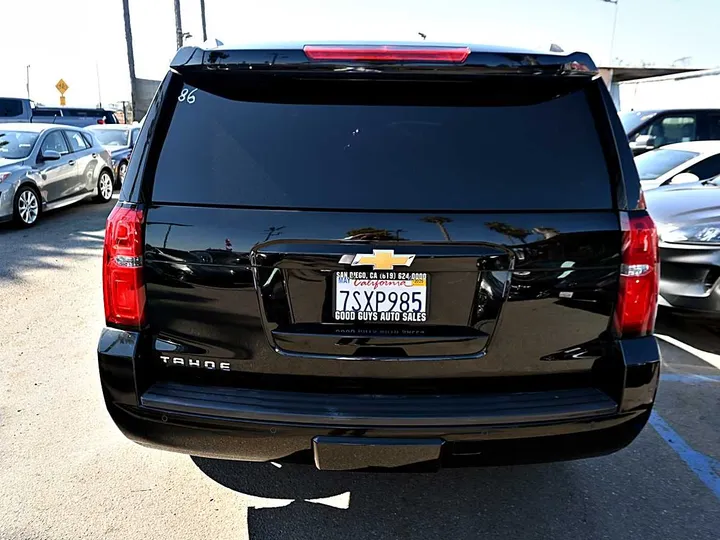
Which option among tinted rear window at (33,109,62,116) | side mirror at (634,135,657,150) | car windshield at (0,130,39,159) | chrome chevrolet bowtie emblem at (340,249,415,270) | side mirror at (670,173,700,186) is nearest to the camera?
chrome chevrolet bowtie emblem at (340,249,415,270)

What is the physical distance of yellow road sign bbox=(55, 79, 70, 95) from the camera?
88.7 ft

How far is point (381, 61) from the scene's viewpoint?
2.15m

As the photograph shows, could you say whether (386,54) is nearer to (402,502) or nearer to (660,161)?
(402,502)

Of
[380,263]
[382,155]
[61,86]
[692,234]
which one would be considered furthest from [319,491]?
[61,86]

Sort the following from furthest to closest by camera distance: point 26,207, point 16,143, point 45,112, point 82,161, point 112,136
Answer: point 45,112 < point 112,136 < point 82,161 < point 16,143 < point 26,207

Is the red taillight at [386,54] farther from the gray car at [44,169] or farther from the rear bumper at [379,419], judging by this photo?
the gray car at [44,169]

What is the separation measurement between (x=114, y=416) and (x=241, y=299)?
73 cm

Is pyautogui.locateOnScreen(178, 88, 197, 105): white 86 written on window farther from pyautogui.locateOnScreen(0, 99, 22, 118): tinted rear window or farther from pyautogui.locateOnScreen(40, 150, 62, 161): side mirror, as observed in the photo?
pyautogui.locateOnScreen(0, 99, 22, 118): tinted rear window

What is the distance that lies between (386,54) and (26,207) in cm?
940

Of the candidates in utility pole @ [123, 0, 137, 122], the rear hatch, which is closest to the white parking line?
the rear hatch

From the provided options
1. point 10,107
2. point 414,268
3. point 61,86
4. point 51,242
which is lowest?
point 51,242

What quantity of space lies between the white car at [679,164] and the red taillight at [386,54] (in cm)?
523

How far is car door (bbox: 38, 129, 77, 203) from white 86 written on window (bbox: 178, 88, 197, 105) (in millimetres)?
9176

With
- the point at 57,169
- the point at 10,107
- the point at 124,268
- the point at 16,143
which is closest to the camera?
the point at 124,268
